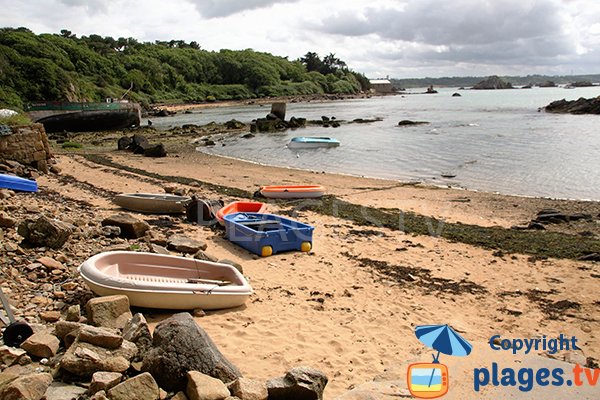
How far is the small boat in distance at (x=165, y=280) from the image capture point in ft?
18.5

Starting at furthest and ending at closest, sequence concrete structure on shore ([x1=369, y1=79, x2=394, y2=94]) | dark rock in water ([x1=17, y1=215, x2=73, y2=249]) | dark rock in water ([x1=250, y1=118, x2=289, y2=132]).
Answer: concrete structure on shore ([x1=369, y1=79, x2=394, y2=94]) → dark rock in water ([x1=250, y1=118, x2=289, y2=132]) → dark rock in water ([x1=17, y1=215, x2=73, y2=249])

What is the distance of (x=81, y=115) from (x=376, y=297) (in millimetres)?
37387

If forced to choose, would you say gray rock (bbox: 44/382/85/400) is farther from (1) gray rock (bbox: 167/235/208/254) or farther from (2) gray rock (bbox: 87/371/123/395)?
(1) gray rock (bbox: 167/235/208/254)

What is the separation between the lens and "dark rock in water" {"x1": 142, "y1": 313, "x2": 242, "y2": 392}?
401 centimetres

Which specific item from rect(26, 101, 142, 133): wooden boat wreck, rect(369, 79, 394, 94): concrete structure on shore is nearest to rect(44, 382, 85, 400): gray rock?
rect(26, 101, 142, 133): wooden boat wreck

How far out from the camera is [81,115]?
1518 inches

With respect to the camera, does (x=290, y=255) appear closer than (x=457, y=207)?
Yes

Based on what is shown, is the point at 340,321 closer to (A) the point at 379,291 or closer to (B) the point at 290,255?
(A) the point at 379,291

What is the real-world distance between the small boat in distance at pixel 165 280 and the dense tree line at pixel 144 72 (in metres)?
44.6

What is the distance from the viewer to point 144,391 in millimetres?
3721

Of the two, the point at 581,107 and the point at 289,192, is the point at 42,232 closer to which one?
the point at 289,192

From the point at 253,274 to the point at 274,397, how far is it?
3750 millimetres

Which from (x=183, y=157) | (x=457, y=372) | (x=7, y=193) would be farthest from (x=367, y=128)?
(x=457, y=372)

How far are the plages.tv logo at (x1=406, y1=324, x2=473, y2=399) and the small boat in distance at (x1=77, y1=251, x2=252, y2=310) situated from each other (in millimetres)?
2318
